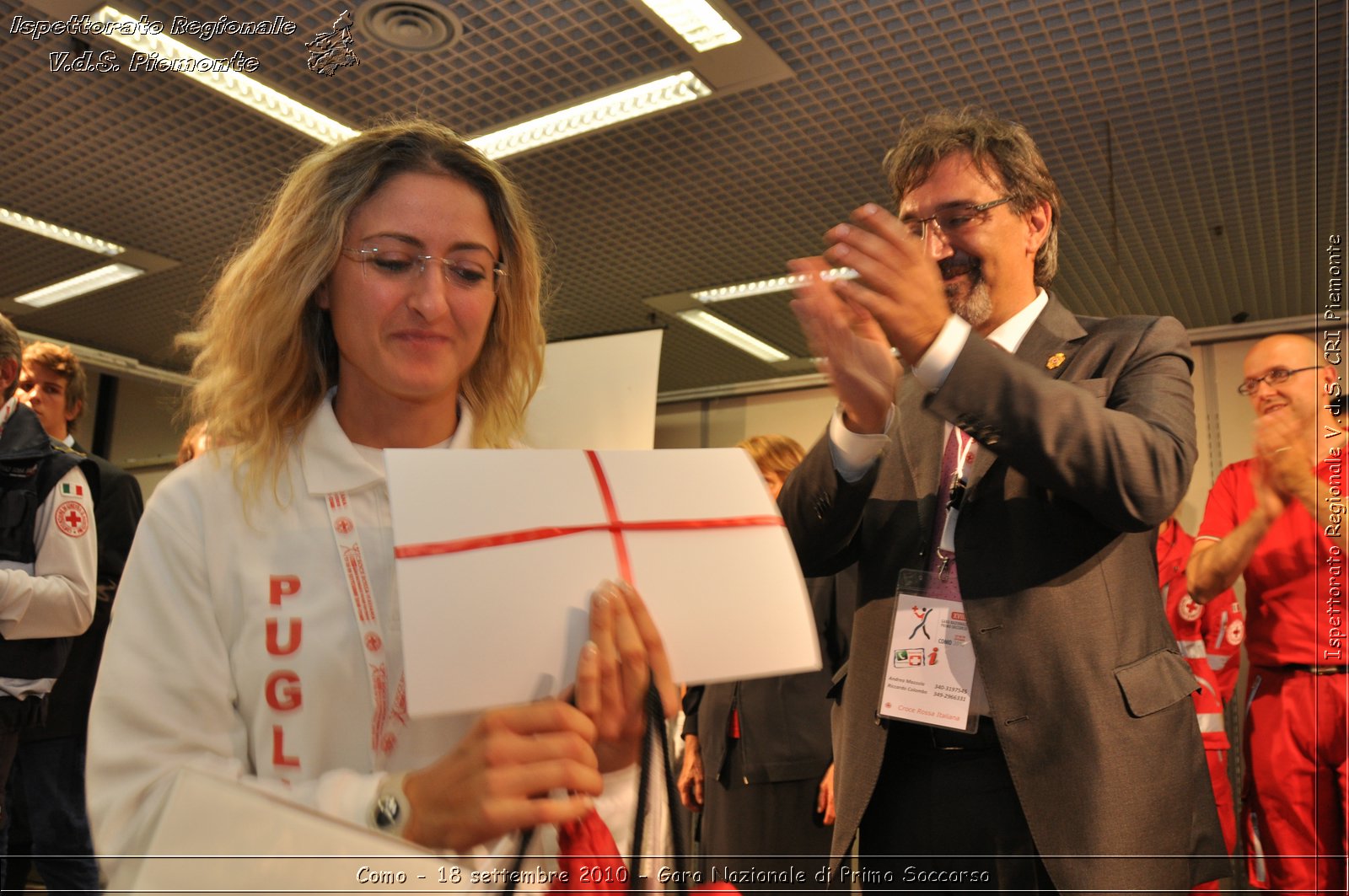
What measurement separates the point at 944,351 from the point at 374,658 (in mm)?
796

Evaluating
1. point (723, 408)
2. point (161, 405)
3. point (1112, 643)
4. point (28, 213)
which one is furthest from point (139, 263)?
point (1112, 643)

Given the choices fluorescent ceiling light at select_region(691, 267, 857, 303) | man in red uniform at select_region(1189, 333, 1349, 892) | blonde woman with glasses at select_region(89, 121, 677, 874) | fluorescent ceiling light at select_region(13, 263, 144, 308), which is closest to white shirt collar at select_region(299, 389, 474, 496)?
blonde woman with glasses at select_region(89, 121, 677, 874)

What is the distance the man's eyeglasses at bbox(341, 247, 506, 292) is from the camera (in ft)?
3.51

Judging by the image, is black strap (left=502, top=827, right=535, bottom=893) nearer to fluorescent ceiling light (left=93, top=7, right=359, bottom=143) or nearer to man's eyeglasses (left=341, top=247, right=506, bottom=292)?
man's eyeglasses (left=341, top=247, right=506, bottom=292)

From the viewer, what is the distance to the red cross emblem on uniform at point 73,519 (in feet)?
8.54

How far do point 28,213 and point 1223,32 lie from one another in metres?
5.68

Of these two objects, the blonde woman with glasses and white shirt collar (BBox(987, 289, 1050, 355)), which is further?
white shirt collar (BBox(987, 289, 1050, 355))

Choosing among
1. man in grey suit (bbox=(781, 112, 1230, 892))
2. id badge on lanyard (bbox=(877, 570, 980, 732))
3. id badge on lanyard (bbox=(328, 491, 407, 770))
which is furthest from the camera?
id badge on lanyard (bbox=(877, 570, 980, 732))

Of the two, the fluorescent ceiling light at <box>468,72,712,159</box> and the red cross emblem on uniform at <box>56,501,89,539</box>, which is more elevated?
the fluorescent ceiling light at <box>468,72,712,159</box>

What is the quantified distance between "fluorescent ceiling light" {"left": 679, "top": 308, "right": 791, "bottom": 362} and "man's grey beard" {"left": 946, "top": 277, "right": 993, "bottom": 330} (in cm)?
450

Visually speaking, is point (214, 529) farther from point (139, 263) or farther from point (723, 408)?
point (723, 408)

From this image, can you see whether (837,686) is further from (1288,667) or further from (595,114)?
(595,114)

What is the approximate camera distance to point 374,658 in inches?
37.4

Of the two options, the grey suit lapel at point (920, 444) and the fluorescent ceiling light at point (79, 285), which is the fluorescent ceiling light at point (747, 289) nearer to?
the fluorescent ceiling light at point (79, 285)
